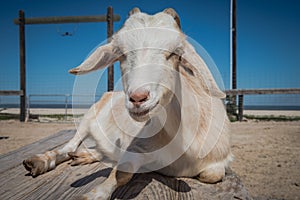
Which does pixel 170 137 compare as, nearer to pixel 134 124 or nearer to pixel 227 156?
pixel 134 124

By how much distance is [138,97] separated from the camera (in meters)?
0.95

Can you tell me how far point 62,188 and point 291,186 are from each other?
2.59 m

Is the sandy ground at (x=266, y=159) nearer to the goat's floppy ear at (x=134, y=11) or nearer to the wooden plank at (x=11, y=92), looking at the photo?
the goat's floppy ear at (x=134, y=11)

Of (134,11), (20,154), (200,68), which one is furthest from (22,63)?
(200,68)

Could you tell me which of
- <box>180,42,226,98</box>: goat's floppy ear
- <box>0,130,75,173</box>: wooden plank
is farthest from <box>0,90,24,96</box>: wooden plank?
<box>180,42,226,98</box>: goat's floppy ear

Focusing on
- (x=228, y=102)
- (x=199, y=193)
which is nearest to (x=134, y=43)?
(x=199, y=193)

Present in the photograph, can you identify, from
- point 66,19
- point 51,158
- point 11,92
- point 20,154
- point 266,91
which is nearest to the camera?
point 51,158

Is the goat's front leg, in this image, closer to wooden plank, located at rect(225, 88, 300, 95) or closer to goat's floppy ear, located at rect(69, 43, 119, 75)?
goat's floppy ear, located at rect(69, 43, 119, 75)

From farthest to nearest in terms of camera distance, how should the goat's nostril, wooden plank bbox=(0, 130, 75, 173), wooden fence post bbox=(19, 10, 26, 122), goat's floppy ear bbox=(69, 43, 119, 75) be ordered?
wooden fence post bbox=(19, 10, 26, 122) < wooden plank bbox=(0, 130, 75, 173) < goat's floppy ear bbox=(69, 43, 119, 75) < the goat's nostril

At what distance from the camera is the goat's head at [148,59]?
0.99 metres

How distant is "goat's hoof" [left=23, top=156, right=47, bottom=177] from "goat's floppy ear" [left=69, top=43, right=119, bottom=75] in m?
0.60

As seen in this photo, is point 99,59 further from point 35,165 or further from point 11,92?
point 11,92

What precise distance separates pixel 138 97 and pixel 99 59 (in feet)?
1.69

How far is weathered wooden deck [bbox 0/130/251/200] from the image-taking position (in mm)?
1121
